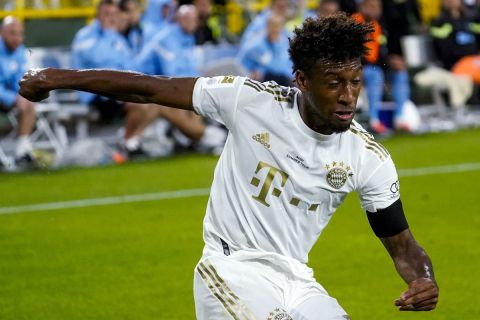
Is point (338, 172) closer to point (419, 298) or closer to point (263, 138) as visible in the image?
point (263, 138)

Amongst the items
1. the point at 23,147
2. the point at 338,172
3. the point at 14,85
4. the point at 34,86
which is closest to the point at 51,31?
the point at 14,85

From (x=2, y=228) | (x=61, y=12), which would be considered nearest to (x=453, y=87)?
(x=61, y=12)

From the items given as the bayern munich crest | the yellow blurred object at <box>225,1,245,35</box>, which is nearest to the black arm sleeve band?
the bayern munich crest

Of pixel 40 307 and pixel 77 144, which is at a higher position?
pixel 40 307

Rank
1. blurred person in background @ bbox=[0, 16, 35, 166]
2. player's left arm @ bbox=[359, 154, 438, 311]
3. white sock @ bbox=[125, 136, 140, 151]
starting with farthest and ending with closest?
white sock @ bbox=[125, 136, 140, 151] < blurred person in background @ bbox=[0, 16, 35, 166] < player's left arm @ bbox=[359, 154, 438, 311]

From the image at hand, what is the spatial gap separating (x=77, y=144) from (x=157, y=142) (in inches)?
50.2

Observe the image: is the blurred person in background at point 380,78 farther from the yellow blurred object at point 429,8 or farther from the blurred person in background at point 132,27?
the yellow blurred object at point 429,8

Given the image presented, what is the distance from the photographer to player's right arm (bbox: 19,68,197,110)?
197 inches

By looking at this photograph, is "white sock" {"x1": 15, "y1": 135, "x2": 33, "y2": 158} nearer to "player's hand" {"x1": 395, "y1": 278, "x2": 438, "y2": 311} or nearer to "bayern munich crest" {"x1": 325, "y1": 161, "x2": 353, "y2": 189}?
"bayern munich crest" {"x1": 325, "y1": 161, "x2": 353, "y2": 189}

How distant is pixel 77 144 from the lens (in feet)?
50.1

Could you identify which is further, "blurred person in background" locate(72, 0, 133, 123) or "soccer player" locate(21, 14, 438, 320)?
"blurred person in background" locate(72, 0, 133, 123)

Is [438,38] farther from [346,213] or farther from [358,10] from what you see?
[346,213]

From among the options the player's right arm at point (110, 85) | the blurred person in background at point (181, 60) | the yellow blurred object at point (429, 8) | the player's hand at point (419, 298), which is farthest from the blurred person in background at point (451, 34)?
the player's hand at point (419, 298)

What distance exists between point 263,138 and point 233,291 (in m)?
0.74
